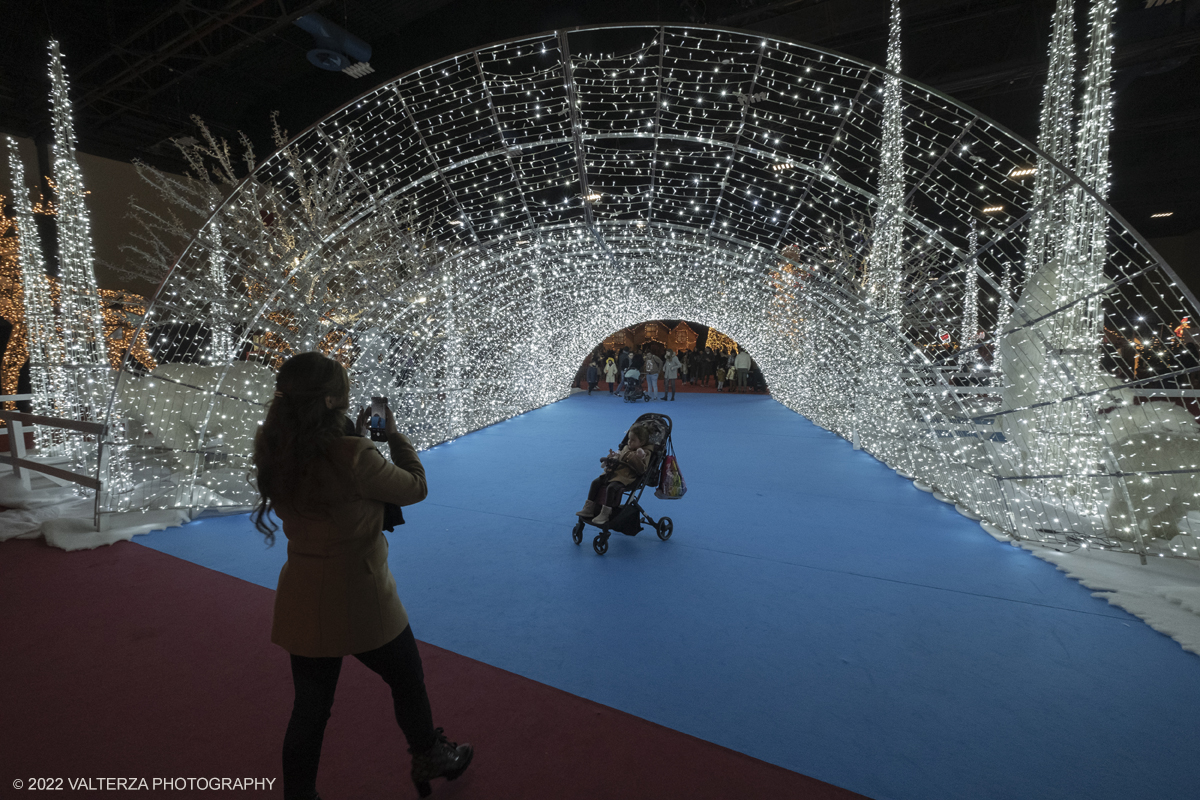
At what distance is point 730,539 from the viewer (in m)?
4.17

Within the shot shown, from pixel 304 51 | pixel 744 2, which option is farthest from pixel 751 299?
pixel 304 51

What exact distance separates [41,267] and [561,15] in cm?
849

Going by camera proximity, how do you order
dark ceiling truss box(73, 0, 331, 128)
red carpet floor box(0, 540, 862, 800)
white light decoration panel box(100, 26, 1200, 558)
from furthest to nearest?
1. dark ceiling truss box(73, 0, 331, 128)
2. white light decoration panel box(100, 26, 1200, 558)
3. red carpet floor box(0, 540, 862, 800)

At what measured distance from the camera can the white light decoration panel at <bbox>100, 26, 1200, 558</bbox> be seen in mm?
3891

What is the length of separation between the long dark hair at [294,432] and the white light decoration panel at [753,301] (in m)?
2.83

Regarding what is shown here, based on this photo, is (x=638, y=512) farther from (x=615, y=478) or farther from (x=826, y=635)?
(x=826, y=635)

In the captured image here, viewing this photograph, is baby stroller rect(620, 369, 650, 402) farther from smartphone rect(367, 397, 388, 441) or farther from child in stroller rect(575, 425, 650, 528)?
smartphone rect(367, 397, 388, 441)

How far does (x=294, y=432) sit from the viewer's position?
4.56 ft

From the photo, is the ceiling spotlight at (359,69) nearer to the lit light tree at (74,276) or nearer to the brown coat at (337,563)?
the lit light tree at (74,276)

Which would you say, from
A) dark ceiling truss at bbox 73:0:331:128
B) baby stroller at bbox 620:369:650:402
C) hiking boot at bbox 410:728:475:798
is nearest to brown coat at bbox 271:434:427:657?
hiking boot at bbox 410:728:475:798

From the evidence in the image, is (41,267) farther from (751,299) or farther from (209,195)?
(751,299)

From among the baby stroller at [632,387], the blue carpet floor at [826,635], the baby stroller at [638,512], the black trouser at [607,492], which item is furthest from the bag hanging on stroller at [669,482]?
the baby stroller at [632,387]

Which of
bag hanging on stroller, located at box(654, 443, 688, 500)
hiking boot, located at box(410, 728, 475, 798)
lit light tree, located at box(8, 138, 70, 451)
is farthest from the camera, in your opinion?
lit light tree, located at box(8, 138, 70, 451)
